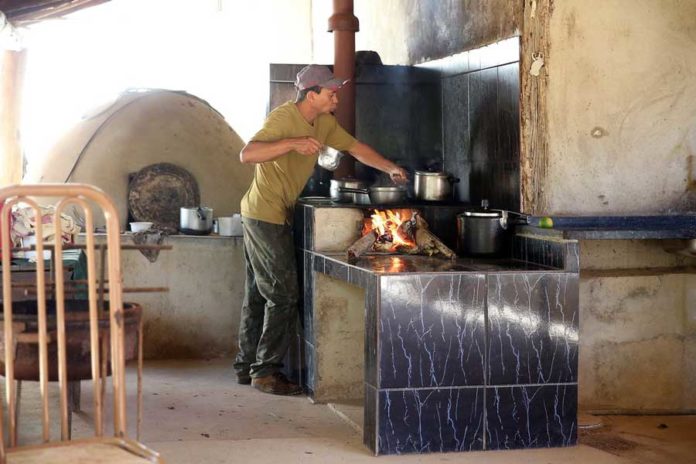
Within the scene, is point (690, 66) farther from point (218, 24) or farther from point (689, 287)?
point (218, 24)

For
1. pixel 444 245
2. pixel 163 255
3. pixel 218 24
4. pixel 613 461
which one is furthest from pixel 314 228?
pixel 218 24

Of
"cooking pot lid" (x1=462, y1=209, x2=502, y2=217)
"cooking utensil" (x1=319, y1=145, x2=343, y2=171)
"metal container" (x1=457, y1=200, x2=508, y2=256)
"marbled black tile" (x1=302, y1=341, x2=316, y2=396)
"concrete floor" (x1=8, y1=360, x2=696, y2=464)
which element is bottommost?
"concrete floor" (x1=8, y1=360, x2=696, y2=464)

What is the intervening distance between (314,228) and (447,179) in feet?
3.35

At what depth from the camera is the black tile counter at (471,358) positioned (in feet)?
18.1

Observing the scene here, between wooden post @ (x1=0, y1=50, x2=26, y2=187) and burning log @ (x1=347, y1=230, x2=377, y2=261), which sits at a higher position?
wooden post @ (x1=0, y1=50, x2=26, y2=187)

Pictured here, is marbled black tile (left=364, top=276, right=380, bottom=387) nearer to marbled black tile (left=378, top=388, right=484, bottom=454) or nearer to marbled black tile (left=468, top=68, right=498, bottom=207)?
marbled black tile (left=378, top=388, right=484, bottom=454)

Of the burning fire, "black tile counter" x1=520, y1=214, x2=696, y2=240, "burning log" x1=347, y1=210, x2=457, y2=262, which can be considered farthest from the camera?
the burning fire

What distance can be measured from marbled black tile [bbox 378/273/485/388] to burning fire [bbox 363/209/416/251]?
124 centimetres

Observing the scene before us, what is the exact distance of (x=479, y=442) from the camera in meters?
5.62

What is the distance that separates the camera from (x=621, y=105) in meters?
6.45

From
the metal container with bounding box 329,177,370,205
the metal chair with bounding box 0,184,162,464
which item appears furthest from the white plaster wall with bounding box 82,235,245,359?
the metal chair with bounding box 0,184,162,464

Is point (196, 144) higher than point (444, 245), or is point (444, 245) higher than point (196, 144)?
point (196, 144)

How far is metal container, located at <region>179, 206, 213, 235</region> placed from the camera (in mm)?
8422

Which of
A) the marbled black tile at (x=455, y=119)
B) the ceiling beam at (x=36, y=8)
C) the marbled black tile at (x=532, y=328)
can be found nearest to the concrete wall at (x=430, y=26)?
the marbled black tile at (x=455, y=119)
